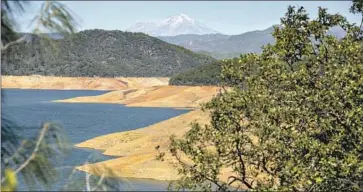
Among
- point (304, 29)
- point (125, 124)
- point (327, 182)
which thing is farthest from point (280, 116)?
point (125, 124)

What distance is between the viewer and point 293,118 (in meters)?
14.9

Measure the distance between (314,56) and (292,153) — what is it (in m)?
3.58

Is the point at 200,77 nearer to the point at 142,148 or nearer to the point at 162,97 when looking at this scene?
the point at 162,97

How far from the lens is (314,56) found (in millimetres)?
16688

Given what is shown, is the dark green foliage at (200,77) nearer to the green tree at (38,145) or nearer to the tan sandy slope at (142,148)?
the tan sandy slope at (142,148)

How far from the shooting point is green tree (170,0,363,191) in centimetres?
1404

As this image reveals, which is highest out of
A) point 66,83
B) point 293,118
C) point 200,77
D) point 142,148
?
point 293,118

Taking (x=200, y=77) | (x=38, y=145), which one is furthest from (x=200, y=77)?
(x=38, y=145)

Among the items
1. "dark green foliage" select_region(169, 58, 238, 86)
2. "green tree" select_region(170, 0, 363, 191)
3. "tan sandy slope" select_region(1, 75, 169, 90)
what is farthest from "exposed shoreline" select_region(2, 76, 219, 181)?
"dark green foliage" select_region(169, 58, 238, 86)

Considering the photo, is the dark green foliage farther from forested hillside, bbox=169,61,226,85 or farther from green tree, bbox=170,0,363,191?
green tree, bbox=170,0,363,191

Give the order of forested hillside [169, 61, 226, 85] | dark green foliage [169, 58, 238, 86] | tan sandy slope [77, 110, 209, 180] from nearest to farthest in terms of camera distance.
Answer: tan sandy slope [77, 110, 209, 180], forested hillside [169, 61, 226, 85], dark green foliage [169, 58, 238, 86]

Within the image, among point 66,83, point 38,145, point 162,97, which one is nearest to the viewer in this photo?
point 38,145

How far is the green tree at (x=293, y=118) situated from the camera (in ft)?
46.1

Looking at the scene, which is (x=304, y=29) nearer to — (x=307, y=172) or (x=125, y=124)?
(x=307, y=172)
